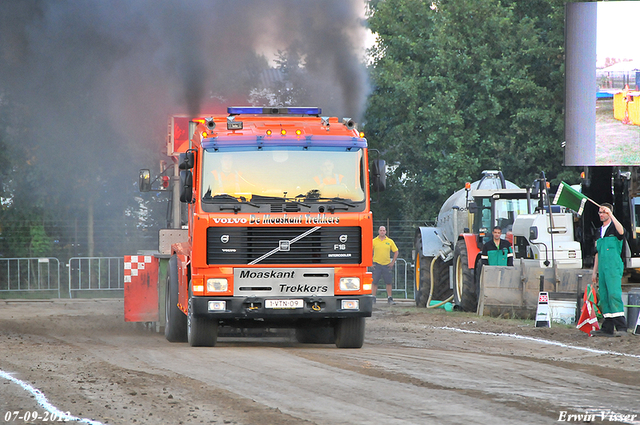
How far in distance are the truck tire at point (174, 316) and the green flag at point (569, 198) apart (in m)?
6.43

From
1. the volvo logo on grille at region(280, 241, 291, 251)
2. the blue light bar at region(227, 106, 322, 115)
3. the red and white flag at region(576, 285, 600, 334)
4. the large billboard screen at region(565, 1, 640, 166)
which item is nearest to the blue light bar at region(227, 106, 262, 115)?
the blue light bar at region(227, 106, 322, 115)

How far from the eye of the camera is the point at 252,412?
295 inches

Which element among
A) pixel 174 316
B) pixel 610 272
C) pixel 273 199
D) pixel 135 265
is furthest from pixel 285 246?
pixel 135 265

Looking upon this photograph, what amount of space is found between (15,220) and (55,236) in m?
1.25

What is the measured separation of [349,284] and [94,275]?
55.1 feet

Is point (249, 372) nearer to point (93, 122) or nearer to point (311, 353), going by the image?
point (311, 353)

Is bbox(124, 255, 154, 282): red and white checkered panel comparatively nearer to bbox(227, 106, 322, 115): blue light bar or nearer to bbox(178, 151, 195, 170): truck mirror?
bbox(227, 106, 322, 115): blue light bar

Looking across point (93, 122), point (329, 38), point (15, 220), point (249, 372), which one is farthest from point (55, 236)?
point (249, 372)

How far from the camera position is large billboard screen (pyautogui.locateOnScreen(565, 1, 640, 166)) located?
20.4 m

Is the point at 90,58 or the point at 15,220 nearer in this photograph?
the point at 90,58

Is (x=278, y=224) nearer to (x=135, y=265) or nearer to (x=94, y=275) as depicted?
(x=135, y=265)

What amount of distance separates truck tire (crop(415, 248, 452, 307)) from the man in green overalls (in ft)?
28.1

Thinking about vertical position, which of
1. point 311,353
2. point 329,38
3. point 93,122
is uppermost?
point 329,38

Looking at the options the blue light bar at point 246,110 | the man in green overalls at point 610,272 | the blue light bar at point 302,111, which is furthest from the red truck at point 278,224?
the man in green overalls at point 610,272
